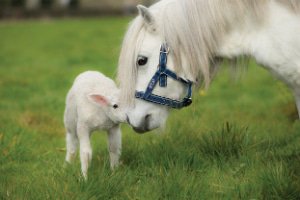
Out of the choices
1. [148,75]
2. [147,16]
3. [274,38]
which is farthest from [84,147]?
[274,38]

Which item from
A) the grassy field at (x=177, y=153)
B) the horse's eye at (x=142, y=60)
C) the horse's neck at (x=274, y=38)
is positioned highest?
the horse's neck at (x=274, y=38)

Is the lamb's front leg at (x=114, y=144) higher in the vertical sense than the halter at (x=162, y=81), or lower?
lower

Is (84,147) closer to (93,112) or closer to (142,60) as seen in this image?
(93,112)

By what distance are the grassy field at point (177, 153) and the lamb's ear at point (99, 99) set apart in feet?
0.71

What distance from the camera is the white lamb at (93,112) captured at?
13.8 feet

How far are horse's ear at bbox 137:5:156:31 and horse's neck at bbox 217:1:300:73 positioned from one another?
23.1 inches

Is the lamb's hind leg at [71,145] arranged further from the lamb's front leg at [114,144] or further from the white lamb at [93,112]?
the lamb's front leg at [114,144]

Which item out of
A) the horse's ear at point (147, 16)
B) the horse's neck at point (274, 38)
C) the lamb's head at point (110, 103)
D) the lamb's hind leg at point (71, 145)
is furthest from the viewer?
the lamb's hind leg at point (71, 145)

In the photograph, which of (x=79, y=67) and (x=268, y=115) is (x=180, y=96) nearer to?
(x=268, y=115)

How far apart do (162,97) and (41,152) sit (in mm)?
1988

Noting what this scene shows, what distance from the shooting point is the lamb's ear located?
165 inches

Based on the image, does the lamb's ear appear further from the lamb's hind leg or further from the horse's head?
the lamb's hind leg

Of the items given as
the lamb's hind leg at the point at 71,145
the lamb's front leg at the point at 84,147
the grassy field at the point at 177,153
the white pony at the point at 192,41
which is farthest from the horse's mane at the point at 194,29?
the lamb's hind leg at the point at 71,145

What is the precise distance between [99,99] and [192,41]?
873mm
